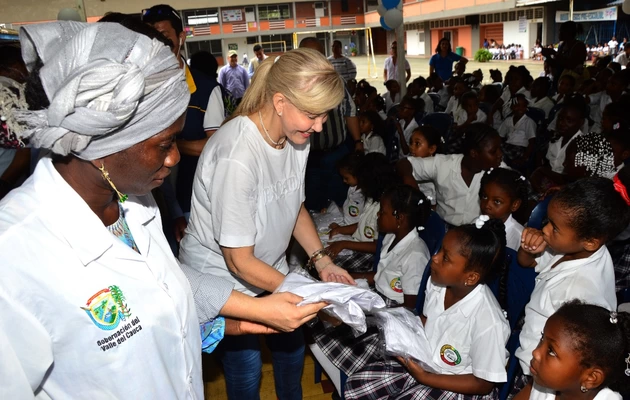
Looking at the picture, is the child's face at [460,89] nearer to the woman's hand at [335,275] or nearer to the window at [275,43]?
the woman's hand at [335,275]

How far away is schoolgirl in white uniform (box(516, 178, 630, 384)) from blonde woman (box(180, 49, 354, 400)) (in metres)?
0.85

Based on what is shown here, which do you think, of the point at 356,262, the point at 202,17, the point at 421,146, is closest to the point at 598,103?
the point at 421,146

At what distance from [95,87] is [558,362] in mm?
1586

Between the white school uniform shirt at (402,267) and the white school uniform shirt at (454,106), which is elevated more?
the white school uniform shirt at (454,106)

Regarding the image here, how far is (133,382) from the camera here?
111cm

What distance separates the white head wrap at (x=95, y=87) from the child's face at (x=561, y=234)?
1801 millimetres

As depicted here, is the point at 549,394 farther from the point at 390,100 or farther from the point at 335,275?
the point at 390,100

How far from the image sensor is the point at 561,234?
2.13 meters

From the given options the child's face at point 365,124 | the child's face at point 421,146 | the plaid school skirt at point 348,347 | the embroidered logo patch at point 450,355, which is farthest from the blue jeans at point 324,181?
the embroidered logo patch at point 450,355

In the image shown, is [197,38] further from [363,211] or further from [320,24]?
[363,211]

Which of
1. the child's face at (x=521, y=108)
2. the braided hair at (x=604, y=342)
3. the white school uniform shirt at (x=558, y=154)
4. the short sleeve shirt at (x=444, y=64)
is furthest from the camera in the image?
the short sleeve shirt at (x=444, y=64)

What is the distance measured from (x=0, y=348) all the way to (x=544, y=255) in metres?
2.32

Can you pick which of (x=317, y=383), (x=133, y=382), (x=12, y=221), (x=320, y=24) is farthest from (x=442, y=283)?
(x=320, y=24)

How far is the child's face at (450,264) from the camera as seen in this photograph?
80.7 inches
